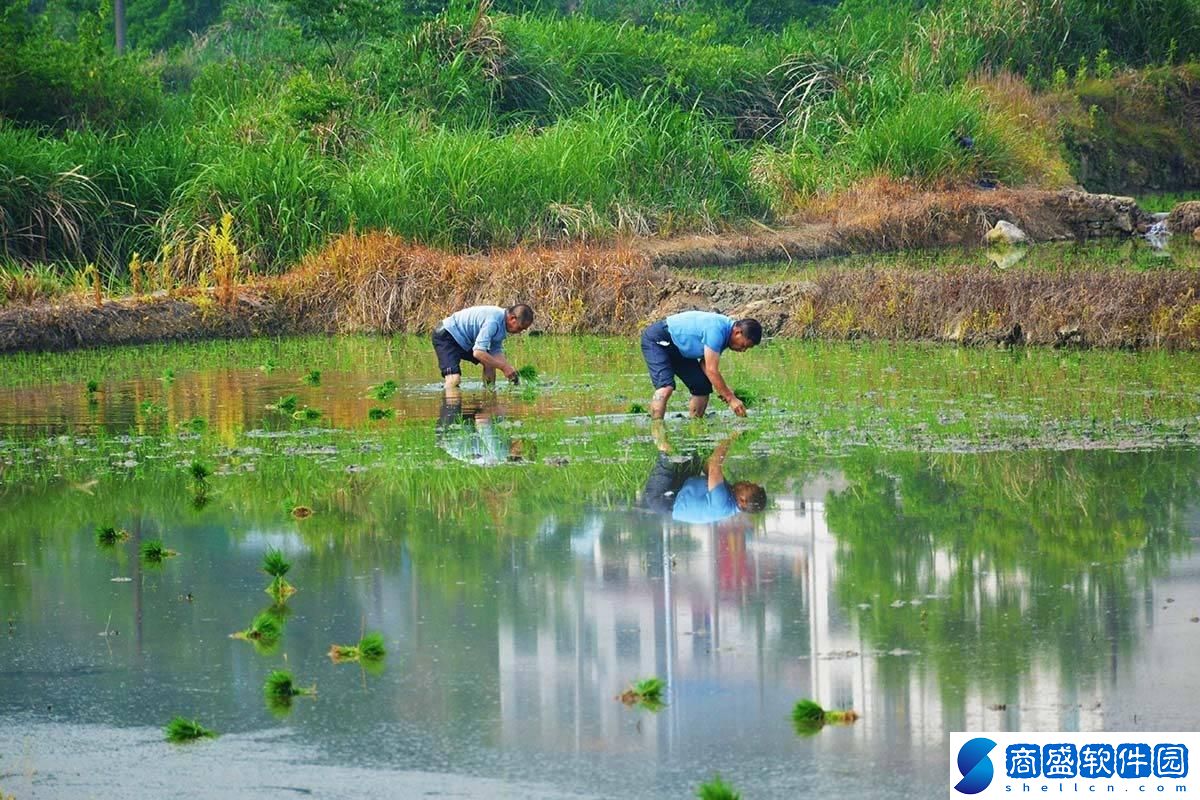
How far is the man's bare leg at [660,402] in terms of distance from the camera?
15.5 metres

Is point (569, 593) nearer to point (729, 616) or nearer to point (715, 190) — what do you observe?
point (729, 616)

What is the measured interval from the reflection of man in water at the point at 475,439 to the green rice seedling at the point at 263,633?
4772 millimetres

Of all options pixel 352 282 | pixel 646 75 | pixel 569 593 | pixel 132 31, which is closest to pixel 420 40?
pixel 646 75

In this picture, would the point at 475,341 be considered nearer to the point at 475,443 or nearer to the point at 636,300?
the point at 475,443

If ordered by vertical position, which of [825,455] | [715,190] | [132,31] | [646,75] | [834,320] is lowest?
[825,455]

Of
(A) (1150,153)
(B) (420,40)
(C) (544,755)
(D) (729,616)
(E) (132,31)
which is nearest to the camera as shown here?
(C) (544,755)

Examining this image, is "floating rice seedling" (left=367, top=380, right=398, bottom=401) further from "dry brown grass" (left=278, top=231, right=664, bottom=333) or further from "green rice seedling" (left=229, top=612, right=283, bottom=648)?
"green rice seedling" (left=229, top=612, right=283, bottom=648)

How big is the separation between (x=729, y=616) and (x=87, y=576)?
12.6 feet

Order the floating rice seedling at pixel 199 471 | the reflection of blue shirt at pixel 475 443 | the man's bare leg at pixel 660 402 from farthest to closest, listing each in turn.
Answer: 1. the man's bare leg at pixel 660 402
2. the reflection of blue shirt at pixel 475 443
3. the floating rice seedling at pixel 199 471

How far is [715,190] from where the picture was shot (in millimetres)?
30641

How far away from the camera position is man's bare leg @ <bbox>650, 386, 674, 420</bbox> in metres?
15.5

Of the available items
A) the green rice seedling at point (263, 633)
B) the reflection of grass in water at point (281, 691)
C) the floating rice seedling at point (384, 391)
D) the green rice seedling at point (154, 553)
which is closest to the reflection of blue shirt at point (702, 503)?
the green rice seedling at point (154, 553)

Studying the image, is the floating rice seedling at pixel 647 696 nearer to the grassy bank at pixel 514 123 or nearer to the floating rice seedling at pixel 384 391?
the floating rice seedling at pixel 384 391

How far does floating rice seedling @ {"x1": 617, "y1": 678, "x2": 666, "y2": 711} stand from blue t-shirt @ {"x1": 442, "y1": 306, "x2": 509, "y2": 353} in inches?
381
